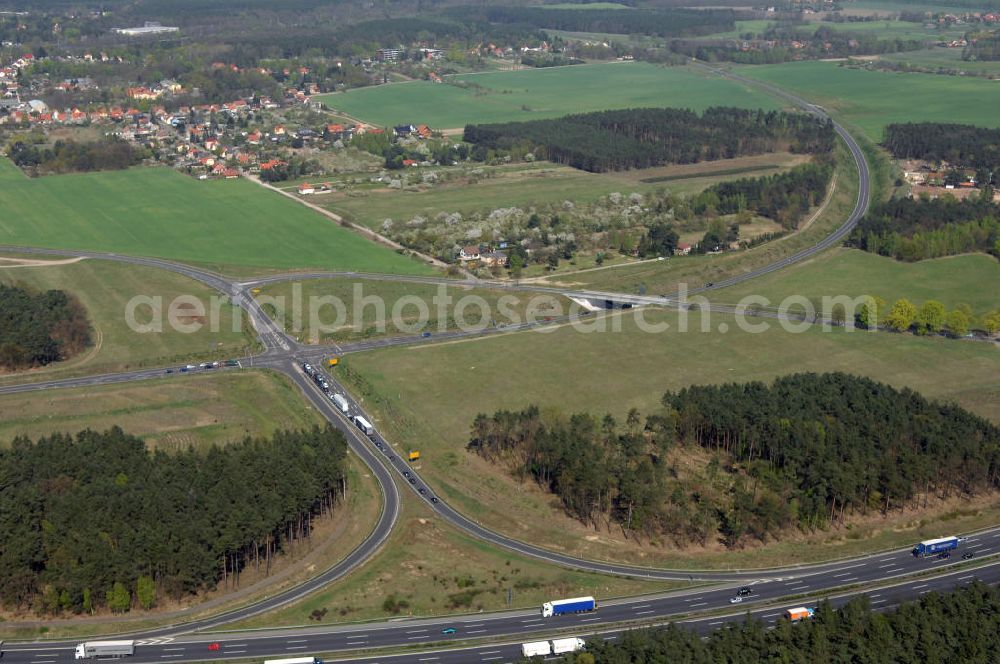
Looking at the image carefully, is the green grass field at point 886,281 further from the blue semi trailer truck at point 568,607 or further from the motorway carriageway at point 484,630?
the blue semi trailer truck at point 568,607

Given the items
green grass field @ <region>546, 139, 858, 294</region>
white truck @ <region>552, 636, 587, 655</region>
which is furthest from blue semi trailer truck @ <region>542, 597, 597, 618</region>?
green grass field @ <region>546, 139, 858, 294</region>

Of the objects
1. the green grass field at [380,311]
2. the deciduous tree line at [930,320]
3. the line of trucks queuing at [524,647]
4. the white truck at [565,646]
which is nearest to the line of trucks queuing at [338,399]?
Answer: the green grass field at [380,311]

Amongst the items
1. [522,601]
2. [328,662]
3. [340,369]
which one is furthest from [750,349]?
[328,662]

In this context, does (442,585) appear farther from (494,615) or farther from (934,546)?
(934,546)

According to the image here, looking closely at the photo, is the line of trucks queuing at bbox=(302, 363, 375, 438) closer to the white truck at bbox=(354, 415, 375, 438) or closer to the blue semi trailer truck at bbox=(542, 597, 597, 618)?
the white truck at bbox=(354, 415, 375, 438)

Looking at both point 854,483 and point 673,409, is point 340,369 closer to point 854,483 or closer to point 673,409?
point 673,409

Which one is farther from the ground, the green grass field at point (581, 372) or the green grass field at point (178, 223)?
the green grass field at point (178, 223)
